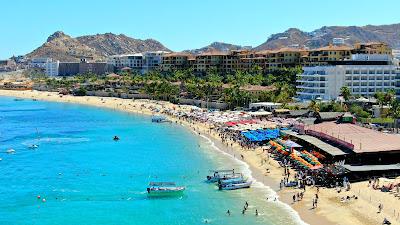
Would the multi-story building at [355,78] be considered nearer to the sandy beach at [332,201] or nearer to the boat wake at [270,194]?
the sandy beach at [332,201]

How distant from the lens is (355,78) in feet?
318

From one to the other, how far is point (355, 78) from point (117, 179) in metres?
58.7

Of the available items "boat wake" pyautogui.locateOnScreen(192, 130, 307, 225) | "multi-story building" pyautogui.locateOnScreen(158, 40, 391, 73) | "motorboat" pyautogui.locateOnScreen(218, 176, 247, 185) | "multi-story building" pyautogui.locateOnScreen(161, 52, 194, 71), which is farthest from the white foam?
"multi-story building" pyautogui.locateOnScreen(161, 52, 194, 71)

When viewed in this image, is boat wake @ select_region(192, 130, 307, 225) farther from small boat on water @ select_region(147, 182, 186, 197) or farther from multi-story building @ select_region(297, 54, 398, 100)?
multi-story building @ select_region(297, 54, 398, 100)

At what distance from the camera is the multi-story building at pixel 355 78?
96.1 m

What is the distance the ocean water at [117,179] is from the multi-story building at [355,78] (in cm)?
2771

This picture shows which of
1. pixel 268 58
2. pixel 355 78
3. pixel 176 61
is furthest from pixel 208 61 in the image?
pixel 355 78

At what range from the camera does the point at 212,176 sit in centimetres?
5041

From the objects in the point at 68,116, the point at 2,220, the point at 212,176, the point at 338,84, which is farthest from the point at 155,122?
the point at 2,220

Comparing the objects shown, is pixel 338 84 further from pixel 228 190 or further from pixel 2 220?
pixel 2 220

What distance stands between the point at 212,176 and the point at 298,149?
11727mm

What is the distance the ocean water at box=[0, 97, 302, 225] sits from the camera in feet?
133

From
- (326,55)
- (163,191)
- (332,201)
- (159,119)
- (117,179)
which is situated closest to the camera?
(332,201)

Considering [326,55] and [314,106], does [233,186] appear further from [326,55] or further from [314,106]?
[326,55]
